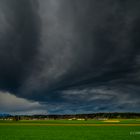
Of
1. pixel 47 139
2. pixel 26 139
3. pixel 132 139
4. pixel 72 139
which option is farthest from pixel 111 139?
pixel 26 139

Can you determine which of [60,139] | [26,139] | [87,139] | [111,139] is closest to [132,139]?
[111,139]

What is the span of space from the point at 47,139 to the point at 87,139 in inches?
211

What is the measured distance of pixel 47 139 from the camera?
36.3 m

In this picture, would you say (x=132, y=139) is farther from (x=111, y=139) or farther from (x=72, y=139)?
(x=72, y=139)

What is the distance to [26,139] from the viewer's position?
36688 millimetres

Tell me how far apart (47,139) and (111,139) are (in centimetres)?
859

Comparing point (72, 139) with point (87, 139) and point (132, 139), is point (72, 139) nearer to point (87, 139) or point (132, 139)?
point (87, 139)

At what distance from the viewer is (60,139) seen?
3647 centimetres

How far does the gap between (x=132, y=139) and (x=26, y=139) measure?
14.1m

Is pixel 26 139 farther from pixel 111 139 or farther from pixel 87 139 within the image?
pixel 111 139

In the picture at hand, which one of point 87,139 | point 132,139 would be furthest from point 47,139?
point 132,139

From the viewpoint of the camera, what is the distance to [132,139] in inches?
1407

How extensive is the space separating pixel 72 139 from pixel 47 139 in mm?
3356

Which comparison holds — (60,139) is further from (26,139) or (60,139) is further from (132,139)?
(132,139)
